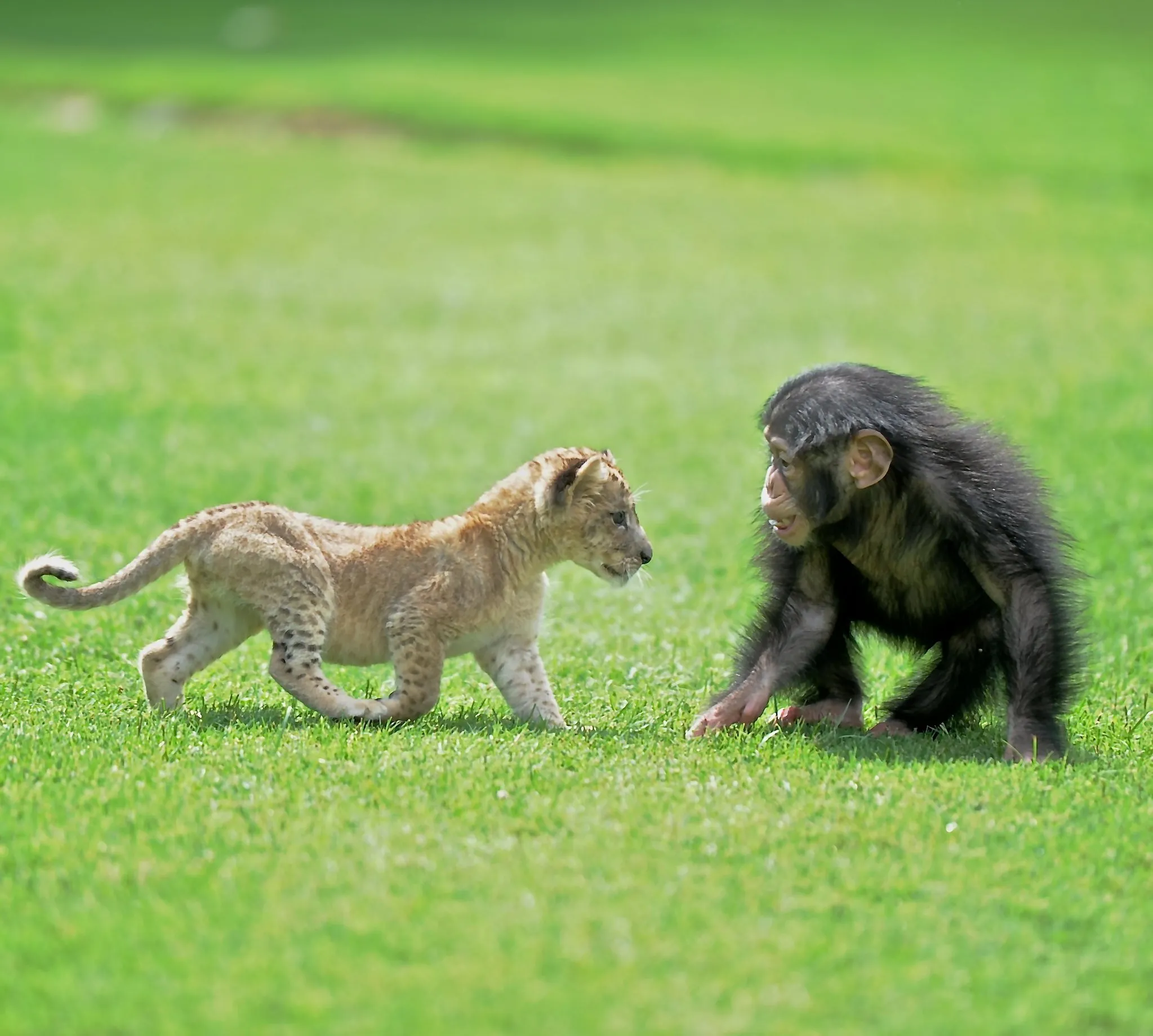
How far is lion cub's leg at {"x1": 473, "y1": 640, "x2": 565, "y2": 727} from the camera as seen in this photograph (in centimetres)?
705

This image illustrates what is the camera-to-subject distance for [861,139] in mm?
32312

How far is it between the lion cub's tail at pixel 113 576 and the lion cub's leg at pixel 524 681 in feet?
4.13

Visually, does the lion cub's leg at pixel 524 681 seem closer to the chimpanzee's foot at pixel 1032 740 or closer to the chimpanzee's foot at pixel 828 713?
the chimpanzee's foot at pixel 828 713

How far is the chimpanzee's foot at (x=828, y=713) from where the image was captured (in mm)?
7273

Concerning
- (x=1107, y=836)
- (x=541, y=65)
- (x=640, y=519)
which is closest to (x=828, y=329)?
(x=640, y=519)

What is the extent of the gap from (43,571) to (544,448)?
297 inches

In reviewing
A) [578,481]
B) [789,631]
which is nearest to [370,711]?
[578,481]

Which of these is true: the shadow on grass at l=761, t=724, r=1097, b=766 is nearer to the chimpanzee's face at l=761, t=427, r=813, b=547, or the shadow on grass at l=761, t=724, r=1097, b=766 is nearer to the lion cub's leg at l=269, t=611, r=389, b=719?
the chimpanzee's face at l=761, t=427, r=813, b=547

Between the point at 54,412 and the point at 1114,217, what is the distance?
17.0 meters

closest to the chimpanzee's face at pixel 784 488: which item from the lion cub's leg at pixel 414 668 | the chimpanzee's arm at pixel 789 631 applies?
the chimpanzee's arm at pixel 789 631

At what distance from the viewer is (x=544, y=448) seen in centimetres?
1416

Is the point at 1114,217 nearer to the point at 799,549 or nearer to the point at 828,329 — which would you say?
the point at 828,329

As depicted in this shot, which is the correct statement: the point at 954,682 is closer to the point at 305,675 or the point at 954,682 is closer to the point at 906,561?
the point at 906,561

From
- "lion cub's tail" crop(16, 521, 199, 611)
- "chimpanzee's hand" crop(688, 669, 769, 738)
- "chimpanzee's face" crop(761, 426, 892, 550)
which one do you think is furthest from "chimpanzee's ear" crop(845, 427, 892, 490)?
"lion cub's tail" crop(16, 521, 199, 611)
